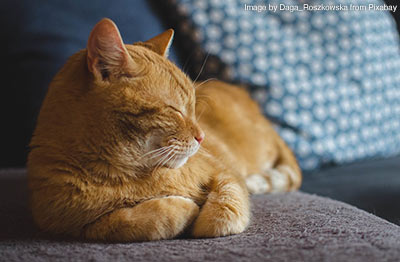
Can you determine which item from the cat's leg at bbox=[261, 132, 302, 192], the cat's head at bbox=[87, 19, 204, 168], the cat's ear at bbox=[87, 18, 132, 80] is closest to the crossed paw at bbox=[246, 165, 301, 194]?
the cat's leg at bbox=[261, 132, 302, 192]

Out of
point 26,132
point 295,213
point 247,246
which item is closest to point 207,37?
point 26,132

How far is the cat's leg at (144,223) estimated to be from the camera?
0.94 meters

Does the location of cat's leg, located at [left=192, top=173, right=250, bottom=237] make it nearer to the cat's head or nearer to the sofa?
the sofa

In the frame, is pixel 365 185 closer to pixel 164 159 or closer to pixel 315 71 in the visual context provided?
pixel 315 71

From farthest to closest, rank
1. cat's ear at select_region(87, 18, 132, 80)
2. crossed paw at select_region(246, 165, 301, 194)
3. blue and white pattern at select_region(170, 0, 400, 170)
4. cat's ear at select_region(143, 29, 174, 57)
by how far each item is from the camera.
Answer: blue and white pattern at select_region(170, 0, 400, 170), crossed paw at select_region(246, 165, 301, 194), cat's ear at select_region(143, 29, 174, 57), cat's ear at select_region(87, 18, 132, 80)

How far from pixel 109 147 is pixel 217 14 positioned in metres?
1.12

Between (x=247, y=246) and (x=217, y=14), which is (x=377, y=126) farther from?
(x=247, y=246)

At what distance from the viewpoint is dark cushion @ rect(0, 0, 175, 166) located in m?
1.63

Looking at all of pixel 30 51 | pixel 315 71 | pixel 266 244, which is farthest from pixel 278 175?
pixel 30 51

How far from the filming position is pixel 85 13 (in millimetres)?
1746

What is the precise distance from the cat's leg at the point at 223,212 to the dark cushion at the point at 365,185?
0.49 m

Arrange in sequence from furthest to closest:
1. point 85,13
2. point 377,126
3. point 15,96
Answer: point 377,126 < point 85,13 < point 15,96

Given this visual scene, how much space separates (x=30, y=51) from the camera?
166cm

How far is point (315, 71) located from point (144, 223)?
1376mm
